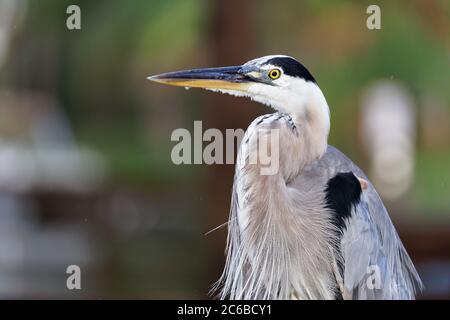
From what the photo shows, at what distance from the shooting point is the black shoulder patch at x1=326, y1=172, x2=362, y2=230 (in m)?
2.40

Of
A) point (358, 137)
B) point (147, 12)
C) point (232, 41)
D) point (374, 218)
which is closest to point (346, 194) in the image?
point (374, 218)

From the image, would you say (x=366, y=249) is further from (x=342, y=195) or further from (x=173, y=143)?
(x=173, y=143)

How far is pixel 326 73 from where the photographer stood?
860 centimetres

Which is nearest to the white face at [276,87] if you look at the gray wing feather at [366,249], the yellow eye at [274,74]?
the yellow eye at [274,74]

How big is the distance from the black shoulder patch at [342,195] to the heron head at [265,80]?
10.3 inches

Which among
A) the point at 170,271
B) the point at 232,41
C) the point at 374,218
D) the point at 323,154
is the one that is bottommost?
the point at 170,271

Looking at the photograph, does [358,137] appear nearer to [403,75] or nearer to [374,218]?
[403,75]

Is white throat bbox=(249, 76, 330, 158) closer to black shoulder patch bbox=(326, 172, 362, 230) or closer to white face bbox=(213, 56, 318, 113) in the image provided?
white face bbox=(213, 56, 318, 113)

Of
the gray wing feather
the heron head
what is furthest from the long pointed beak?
the gray wing feather

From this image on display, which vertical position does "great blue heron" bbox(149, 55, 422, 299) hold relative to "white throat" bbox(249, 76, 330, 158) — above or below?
below

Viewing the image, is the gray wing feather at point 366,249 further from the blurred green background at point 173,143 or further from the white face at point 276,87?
the blurred green background at point 173,143

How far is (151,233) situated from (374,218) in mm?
6559

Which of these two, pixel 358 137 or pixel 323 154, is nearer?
pixel 323 154
